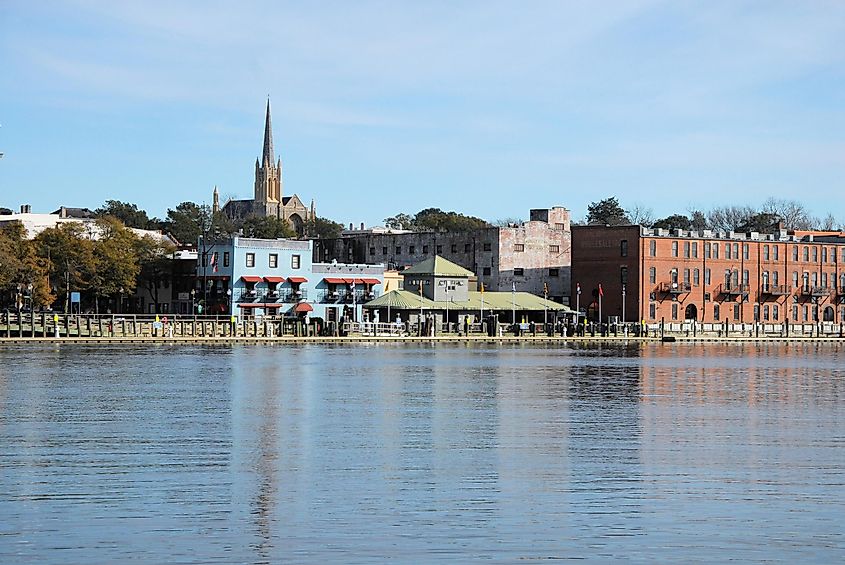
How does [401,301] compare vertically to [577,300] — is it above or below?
below

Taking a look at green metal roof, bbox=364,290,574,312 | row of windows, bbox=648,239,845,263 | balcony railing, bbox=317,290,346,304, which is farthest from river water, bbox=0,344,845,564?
row of windows, bbox=648,239,845,263

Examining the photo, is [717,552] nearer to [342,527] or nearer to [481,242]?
[342,527]

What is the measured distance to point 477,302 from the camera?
131125 millimetres

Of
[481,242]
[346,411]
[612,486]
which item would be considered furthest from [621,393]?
[481,242]

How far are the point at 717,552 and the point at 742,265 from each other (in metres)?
125

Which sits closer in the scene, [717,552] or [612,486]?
[717,552]

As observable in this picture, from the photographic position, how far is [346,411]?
4316 centimetres

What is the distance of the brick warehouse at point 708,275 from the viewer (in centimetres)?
13438

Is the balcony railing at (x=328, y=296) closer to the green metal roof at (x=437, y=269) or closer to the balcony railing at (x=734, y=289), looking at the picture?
the green metal roof at (x=437, y=269)

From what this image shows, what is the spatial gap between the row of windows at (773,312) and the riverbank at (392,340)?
178 inches

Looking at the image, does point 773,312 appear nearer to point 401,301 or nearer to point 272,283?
point 401,301

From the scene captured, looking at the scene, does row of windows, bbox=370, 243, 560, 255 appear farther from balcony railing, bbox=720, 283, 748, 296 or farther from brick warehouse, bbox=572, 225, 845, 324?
balcony railing, bbox=720, 283, 748, 296

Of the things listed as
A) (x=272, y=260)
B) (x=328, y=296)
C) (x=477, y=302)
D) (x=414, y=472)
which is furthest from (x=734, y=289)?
(x=414, y=472)

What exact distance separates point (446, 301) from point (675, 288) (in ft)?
78.1
